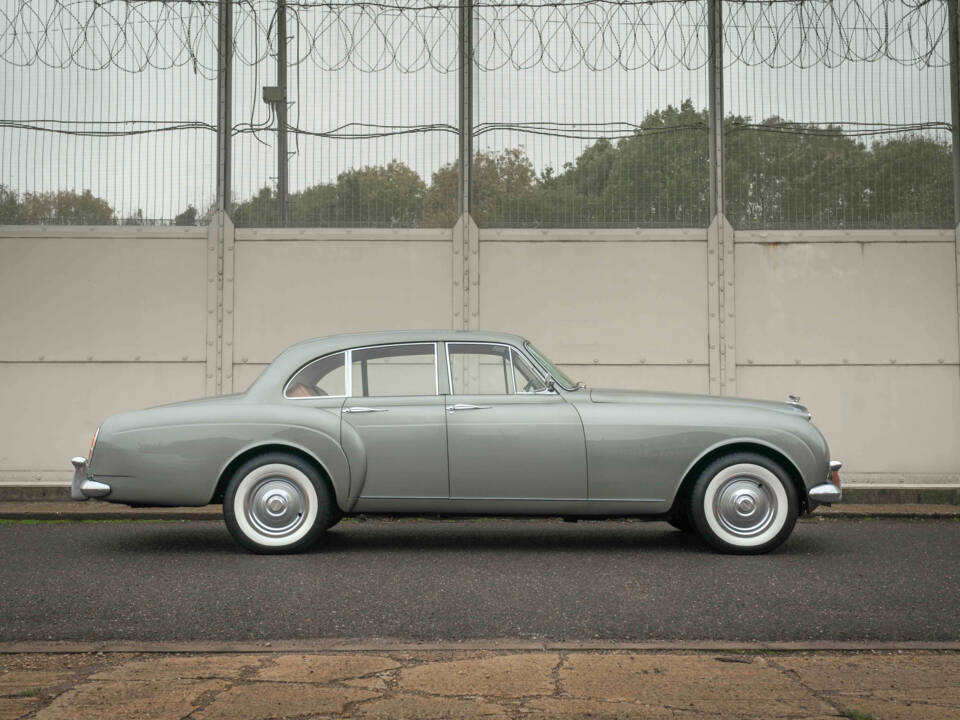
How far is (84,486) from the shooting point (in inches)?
284

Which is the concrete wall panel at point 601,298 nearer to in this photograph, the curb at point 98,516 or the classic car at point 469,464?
the curb at point 98,516

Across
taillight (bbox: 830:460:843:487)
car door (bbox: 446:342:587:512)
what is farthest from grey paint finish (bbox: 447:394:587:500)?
taillight (bbox: 830:460:843:487)

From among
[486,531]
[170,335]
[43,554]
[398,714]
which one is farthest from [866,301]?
[398,714]

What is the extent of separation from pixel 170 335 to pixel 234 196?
161 centimetres

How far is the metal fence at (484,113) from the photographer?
1187cm

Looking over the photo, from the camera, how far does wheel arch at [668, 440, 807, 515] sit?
7.17 meters

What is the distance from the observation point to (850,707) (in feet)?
12.1

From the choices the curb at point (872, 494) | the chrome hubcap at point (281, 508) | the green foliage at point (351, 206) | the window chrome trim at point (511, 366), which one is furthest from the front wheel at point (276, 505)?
the green foliage at point (351, 206)

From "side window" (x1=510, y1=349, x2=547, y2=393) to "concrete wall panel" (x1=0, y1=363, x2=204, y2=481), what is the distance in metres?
5.15

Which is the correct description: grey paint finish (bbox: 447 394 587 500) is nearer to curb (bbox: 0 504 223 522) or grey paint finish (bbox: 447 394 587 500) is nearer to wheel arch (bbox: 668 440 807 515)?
wheel arch (bbox: 668 440 807 515)

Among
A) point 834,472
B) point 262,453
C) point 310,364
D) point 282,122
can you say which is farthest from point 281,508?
point 282,122

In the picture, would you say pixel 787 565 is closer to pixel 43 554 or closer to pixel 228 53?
pixel 43 554

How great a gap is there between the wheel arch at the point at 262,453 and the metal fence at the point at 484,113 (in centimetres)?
497

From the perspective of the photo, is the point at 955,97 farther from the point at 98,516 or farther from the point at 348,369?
the point at 98,516
